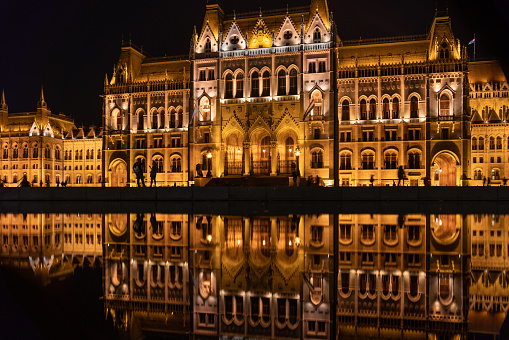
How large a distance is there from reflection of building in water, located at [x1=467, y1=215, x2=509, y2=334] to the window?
3773cm

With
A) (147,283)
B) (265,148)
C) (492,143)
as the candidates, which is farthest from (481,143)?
(147,283)

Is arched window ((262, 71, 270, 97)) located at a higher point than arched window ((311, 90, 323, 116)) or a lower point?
higher

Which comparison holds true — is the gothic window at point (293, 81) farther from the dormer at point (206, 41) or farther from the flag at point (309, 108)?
the dormer at point (206, 41)

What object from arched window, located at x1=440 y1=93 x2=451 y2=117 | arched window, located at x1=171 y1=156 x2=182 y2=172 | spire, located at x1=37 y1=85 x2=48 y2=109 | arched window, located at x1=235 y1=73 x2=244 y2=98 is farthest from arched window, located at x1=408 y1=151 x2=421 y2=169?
spire, located at x1=37 y1=85 x2=48 y2=109

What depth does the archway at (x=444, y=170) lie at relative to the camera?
151 feet

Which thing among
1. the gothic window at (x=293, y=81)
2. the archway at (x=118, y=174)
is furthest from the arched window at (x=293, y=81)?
the archway at (x=118, y=174)

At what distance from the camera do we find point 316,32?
4653 cm

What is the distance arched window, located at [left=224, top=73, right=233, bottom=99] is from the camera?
48938 millimetres

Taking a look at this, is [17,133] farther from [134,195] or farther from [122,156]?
[134,195]

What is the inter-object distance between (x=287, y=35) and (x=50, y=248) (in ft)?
144

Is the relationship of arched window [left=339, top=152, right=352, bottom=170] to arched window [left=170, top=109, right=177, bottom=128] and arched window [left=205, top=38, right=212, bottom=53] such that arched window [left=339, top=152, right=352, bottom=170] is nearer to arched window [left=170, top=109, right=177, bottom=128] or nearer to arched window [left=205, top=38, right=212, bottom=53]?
arched window [left=205, top=38, right=212, bottom=53]

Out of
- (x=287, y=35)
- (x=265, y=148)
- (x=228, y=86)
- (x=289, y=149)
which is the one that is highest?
(x=287, y=35)

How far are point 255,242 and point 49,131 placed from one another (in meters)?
82.1

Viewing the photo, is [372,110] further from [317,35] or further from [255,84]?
[255,84]
